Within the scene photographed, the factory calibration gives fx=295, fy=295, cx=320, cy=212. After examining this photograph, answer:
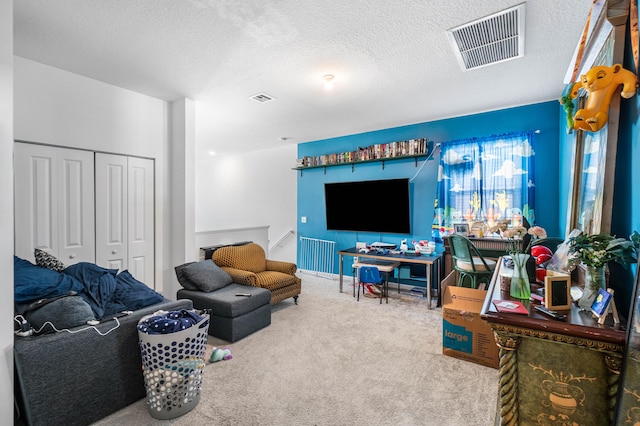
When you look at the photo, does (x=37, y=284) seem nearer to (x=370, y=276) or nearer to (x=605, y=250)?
(x=605, y=250)

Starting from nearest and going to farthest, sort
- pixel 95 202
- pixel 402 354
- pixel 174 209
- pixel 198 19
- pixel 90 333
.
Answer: pixel 90 333 → pixel 198 19 → pixel 402 354 → pixel 95 202 → pixel 174 209

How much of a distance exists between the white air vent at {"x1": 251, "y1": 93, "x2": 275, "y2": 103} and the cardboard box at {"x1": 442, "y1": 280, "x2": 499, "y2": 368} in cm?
292

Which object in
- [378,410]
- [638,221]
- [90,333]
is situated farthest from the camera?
[378,410]

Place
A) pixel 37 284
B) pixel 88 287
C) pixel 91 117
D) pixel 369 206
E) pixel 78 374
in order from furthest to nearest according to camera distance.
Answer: pixel 369 206, pixel 91 117, pixel 88 287, pixel 37 284, pixel 78 374

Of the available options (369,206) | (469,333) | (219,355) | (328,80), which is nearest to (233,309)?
(219,355)

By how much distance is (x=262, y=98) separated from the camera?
3521 millimetres

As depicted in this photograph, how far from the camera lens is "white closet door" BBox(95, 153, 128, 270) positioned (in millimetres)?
3154

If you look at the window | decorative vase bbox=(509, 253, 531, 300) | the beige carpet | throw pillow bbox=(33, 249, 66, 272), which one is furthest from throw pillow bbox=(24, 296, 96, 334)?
the window

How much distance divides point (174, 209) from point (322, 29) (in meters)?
2.76

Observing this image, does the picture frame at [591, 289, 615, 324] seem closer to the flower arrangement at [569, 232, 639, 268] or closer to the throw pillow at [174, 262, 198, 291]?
the flower arrangement at [569, 232, 639, 268]

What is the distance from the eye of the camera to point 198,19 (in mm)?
2064

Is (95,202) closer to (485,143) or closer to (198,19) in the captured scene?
(198,19)

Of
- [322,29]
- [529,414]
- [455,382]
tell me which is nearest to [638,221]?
[529,414]

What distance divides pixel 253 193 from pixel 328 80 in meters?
4.10
